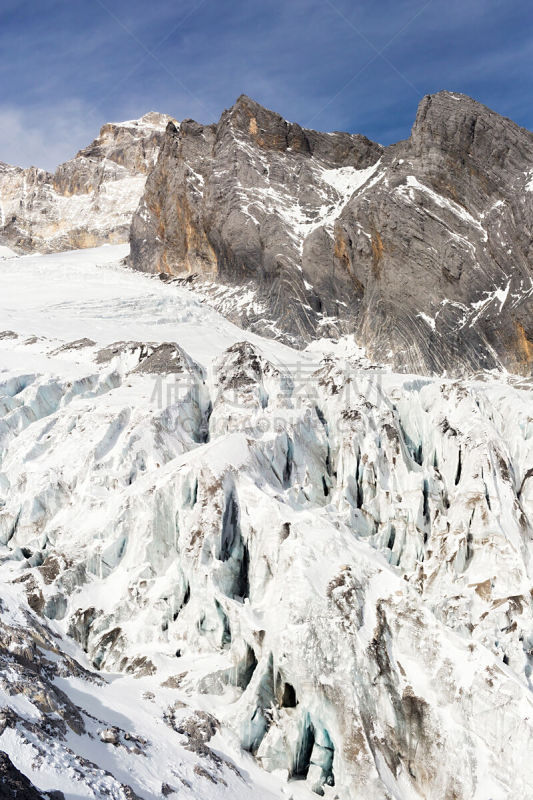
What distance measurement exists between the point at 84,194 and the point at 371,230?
96.2 metres

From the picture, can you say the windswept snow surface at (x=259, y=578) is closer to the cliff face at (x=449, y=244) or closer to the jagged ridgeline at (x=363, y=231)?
the cliff face at (x=449, y=244)

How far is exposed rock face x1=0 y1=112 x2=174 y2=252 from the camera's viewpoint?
134125mm

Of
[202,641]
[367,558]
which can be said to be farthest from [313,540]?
[202,641]

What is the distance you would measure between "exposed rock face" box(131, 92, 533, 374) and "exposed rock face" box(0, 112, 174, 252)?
46.0 m

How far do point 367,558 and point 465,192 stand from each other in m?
52.2

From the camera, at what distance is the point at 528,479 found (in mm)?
35688

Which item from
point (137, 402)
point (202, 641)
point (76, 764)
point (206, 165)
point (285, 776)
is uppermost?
point (206, 165)

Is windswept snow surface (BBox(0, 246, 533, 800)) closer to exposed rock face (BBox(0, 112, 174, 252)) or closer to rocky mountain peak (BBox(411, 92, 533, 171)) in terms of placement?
rocky mountain peak (BBox(411, 92, 533, 171))

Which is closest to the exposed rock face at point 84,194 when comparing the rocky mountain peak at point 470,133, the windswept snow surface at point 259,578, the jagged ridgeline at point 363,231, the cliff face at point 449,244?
the jagged ridgeline at point 363,231

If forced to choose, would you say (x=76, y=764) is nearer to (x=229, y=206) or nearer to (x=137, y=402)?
(x=137, y=402)

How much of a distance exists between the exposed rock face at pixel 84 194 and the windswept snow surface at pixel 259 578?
90.4 metres

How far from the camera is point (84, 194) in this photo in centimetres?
14575

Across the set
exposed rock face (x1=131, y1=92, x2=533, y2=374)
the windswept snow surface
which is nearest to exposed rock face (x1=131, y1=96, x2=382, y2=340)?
exposed rock face (x1=131, y1=92, x2=533, y2=374)

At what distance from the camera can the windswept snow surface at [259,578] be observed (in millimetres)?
18547
